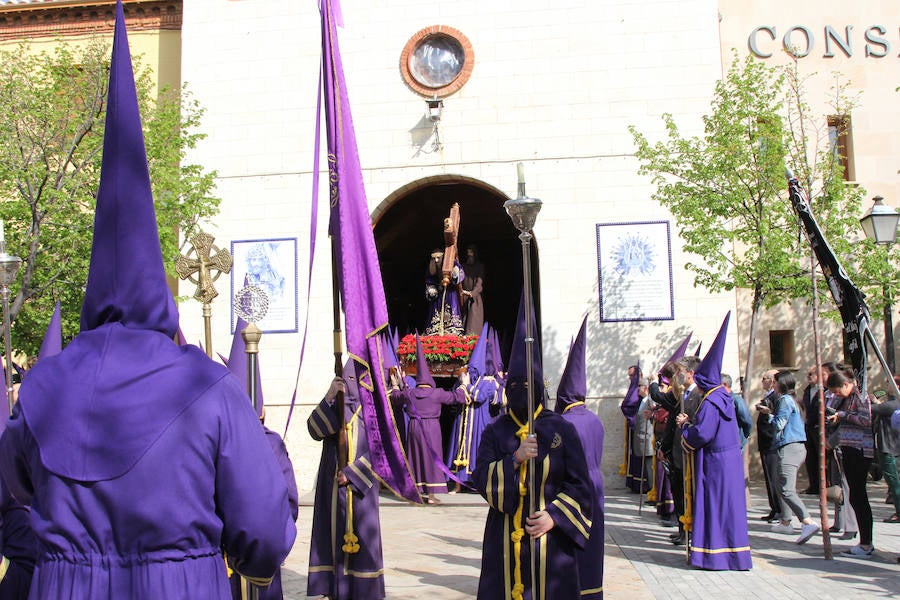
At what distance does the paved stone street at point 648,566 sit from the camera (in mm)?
7773

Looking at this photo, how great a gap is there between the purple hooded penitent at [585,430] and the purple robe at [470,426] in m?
7.63

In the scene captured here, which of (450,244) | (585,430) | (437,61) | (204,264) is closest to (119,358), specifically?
(204,264)

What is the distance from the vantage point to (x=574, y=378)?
777 centimetres

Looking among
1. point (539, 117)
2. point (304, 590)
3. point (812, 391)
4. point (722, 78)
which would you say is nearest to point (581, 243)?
point (539, 117)

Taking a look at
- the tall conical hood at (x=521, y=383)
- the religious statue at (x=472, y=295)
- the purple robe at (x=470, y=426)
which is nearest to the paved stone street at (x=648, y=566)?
the tall conical hood at (x=521, y=383)

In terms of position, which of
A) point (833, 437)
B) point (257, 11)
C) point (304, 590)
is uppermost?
point (257, 11)

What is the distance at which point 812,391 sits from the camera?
43.1 feet

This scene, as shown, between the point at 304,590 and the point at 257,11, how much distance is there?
12.7 m

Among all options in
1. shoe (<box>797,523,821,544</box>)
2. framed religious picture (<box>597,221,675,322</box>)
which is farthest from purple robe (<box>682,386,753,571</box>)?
framed religious picture (<box>597,221,675,322</box>)

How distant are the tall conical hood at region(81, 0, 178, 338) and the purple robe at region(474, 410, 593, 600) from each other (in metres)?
2.94

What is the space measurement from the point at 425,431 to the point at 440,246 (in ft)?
32.3

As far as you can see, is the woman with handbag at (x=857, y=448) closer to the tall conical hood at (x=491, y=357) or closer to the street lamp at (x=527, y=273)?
the street lamp at (x=527, y=273)

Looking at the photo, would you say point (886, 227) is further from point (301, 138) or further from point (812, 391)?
point (301, 138)

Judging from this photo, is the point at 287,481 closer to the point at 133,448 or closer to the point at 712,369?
the point at 133,448
